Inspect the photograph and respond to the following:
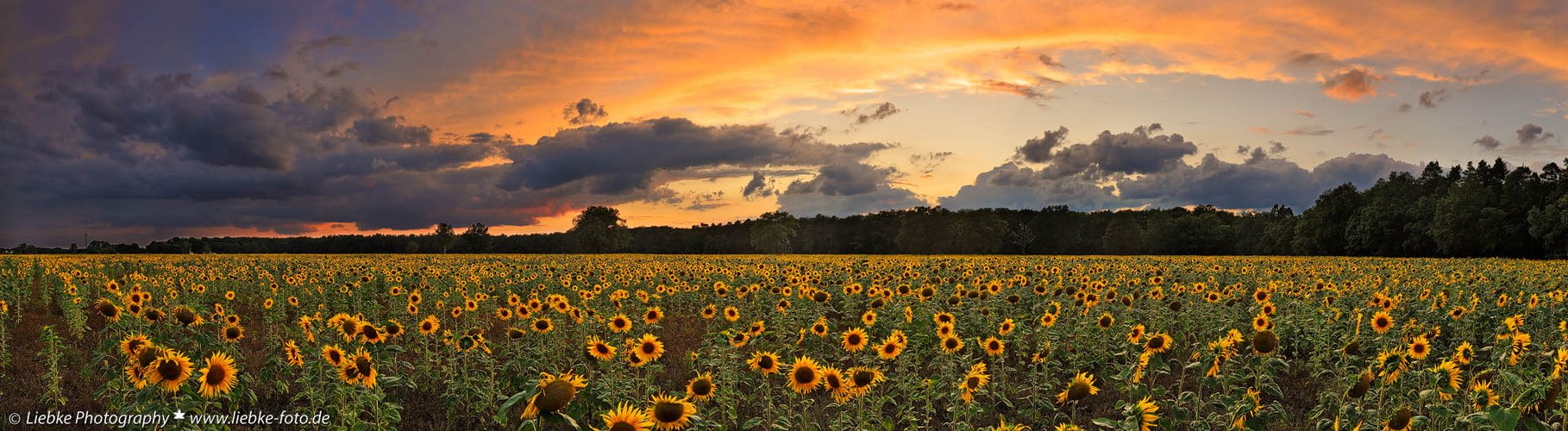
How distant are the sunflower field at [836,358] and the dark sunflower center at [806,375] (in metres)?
0.02

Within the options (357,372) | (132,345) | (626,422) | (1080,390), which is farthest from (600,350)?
(1080,390)

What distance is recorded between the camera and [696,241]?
11188 cm

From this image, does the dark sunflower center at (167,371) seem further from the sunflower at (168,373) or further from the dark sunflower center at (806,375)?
the dark sunflower center at (806,375)

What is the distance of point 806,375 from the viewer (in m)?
6.50

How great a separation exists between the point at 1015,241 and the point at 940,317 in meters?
108

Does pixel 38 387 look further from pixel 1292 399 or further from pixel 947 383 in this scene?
pixel 1292 399

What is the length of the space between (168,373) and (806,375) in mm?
4663

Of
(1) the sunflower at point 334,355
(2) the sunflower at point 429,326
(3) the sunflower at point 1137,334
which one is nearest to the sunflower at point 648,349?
(1) the sunflower at point 334,355

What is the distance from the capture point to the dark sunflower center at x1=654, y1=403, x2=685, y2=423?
4.57 metres

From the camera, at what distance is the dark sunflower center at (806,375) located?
21.2 feet

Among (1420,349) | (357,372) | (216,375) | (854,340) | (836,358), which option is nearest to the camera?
(216,375)

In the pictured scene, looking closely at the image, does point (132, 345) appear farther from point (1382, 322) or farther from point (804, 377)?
point (1382, 322)

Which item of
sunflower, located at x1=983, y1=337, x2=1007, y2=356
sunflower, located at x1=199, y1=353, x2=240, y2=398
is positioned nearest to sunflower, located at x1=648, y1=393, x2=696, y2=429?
sunflower, located at x1=199, y1=353, x2=240, y2=398

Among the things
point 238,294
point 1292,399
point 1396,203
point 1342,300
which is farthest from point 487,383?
point 1396,203
